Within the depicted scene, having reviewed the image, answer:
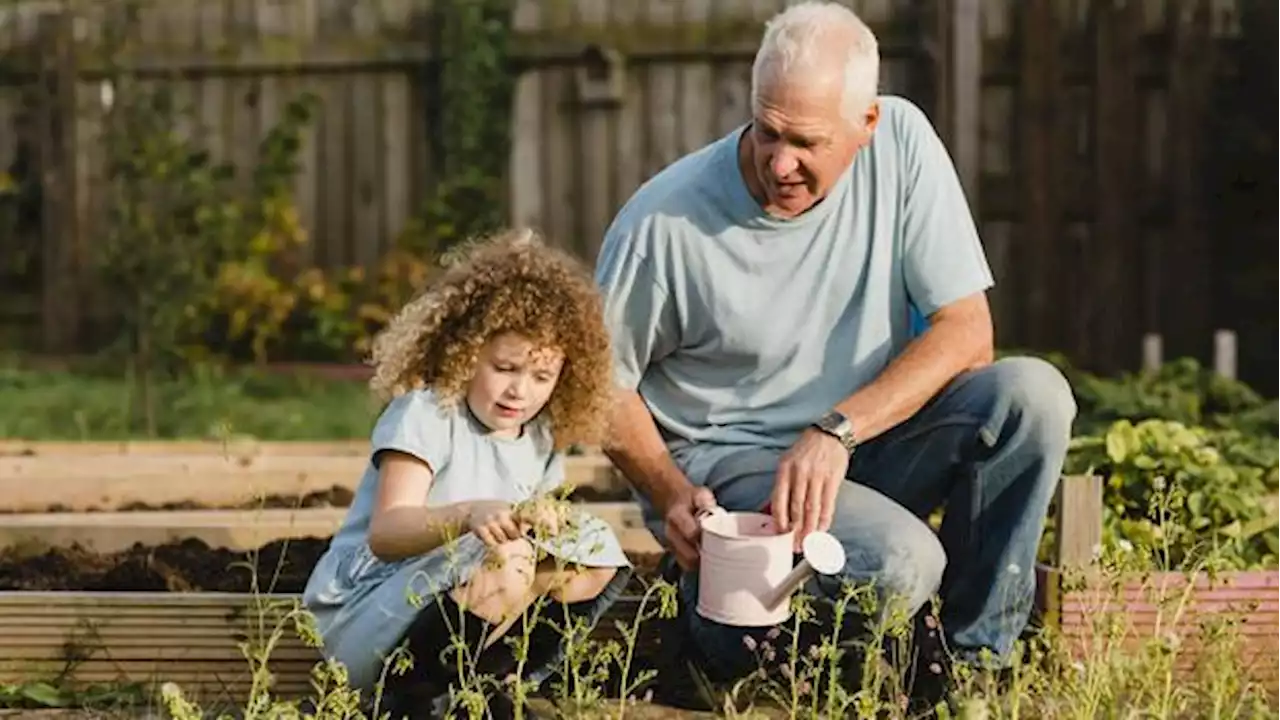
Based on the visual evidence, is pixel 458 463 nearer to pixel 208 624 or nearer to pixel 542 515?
pixel 542 515

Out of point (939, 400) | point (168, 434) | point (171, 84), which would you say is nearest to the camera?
point (939, 400)

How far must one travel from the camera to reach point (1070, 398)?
11.1 feet

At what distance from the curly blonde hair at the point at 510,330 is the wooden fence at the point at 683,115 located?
498cm

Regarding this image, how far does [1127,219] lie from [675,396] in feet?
15.8

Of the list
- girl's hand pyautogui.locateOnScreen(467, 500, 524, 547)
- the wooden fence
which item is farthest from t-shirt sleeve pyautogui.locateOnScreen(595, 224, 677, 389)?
the wooden fence

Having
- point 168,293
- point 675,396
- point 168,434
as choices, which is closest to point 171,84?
point 168,293

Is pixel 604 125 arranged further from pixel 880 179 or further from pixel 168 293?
pixel 880 179

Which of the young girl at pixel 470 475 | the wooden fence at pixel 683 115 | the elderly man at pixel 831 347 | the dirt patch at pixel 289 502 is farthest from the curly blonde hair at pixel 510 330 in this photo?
the wooden fence at pixel 683 115

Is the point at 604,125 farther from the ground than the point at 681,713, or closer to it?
farther from the ground

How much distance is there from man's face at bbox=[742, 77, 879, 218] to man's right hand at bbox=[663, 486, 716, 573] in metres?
0.56

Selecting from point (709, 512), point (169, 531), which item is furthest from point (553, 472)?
point (169, 531)

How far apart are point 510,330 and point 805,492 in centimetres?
55

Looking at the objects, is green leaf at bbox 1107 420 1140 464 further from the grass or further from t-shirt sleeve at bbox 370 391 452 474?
the grass

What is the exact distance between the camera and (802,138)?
10.9ft
